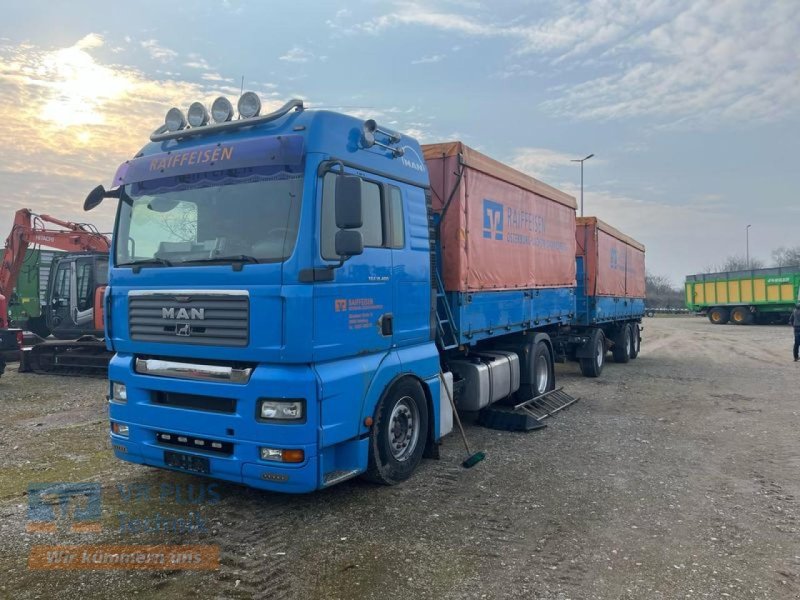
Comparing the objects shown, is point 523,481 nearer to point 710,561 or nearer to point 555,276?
point 710,561

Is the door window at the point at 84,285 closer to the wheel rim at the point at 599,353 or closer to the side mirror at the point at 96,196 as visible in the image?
the side mirror at the point at 96,196

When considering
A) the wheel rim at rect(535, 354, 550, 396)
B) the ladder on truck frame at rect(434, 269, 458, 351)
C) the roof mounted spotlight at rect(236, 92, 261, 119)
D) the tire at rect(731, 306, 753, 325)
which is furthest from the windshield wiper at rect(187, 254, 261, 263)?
the tire at rect(731, 306, 753, 325)

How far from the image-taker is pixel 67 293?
1497cm

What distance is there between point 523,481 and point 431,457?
3.43 ft

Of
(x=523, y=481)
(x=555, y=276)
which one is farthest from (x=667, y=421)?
(x=523, y=481)

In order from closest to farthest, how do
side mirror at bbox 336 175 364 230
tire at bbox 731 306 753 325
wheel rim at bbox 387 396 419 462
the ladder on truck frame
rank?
side mirror at bbox 336 175 364 230 → wheel rim at bbox 387 396 419 462 → the ladder on truck frame → tire at bbox 731 306 753 325

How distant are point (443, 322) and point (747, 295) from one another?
3704 cm

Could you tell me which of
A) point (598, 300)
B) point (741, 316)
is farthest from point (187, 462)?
point (741, 316)

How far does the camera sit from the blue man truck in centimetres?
438

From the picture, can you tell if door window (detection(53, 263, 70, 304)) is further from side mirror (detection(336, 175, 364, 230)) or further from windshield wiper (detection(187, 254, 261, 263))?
side mirror (detection(336, 175, 364, 230))

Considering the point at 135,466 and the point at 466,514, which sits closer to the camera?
the point at 466,514

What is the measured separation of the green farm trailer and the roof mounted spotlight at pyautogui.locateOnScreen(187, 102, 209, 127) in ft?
122

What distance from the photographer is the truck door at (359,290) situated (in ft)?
14.9

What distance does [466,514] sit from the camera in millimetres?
4879
